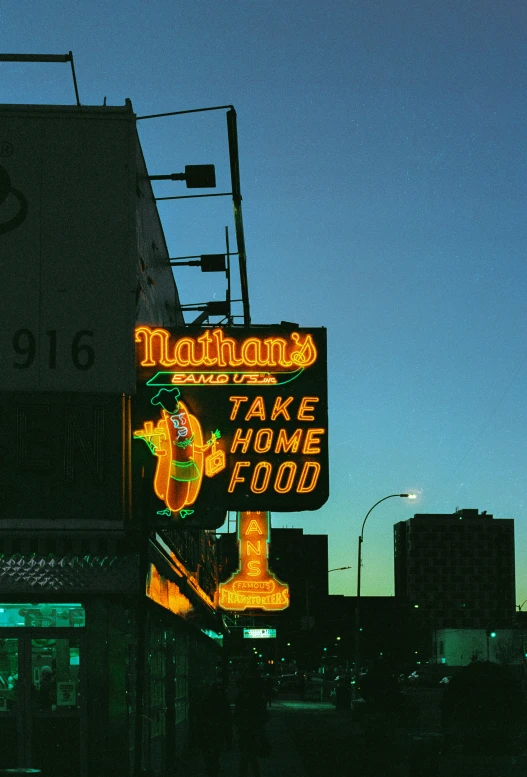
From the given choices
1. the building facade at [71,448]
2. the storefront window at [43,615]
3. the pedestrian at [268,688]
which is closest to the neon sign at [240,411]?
the building facade at [71,448]

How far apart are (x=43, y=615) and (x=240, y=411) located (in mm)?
4398

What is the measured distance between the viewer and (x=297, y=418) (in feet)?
51.7

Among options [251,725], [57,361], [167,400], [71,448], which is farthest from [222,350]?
[251,725]

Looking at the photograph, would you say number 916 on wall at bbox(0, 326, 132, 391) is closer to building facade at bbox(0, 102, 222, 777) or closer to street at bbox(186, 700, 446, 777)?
building facade at bbox(0, 102, 222, 777)

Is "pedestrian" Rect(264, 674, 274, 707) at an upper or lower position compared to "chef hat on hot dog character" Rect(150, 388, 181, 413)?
lower

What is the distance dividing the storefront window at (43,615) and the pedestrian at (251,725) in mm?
4356

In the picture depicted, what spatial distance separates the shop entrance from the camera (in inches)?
489

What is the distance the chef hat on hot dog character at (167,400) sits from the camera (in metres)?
15.0

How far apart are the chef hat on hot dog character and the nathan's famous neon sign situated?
20.1 meters

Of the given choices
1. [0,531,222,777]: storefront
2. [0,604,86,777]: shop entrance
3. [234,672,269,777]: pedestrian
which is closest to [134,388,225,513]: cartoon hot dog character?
[0,531,222,777]: storefront

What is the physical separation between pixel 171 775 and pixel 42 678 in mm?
6278

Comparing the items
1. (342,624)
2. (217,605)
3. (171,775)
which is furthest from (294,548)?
(171,775)

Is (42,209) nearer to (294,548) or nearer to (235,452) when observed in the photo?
(235,452)

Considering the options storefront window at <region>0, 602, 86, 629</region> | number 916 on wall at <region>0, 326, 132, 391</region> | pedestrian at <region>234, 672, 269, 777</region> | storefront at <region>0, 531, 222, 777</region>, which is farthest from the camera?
pedestrian at <region>234, 672, 269, 777</region>
